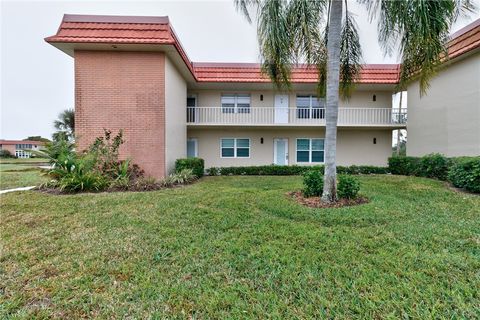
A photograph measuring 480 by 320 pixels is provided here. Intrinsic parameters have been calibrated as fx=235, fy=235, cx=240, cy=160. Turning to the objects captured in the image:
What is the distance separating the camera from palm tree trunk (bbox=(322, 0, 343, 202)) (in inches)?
257

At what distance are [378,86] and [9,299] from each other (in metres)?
18.1

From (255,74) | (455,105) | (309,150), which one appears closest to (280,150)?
(309,150)

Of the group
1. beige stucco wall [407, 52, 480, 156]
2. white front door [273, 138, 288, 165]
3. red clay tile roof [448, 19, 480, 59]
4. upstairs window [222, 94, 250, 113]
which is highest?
red clay tile roof [448, 19, 480, 59]

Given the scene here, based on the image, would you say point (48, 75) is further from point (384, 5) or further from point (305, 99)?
point (384, 5)

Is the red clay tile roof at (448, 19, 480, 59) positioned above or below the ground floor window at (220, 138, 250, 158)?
above

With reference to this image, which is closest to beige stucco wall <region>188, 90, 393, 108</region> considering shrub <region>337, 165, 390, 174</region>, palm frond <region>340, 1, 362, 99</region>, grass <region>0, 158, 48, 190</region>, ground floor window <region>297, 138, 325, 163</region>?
ground floor window <region>297, 138, 325, 163</region>

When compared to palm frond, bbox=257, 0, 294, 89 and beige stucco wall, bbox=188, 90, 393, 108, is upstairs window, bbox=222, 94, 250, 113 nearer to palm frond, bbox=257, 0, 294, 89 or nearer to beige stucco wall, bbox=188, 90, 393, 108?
beige stucco wall, bbox=188, 90, 393, 108

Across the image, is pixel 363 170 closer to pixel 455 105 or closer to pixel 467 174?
pixel 455 105

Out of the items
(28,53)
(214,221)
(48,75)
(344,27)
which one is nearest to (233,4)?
(344,27)

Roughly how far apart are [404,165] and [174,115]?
41.9ft

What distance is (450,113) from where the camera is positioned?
10969 millimetres

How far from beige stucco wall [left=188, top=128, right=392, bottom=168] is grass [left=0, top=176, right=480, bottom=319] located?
10035 mm

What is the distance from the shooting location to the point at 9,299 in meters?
2.67

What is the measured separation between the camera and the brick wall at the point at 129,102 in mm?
9984
